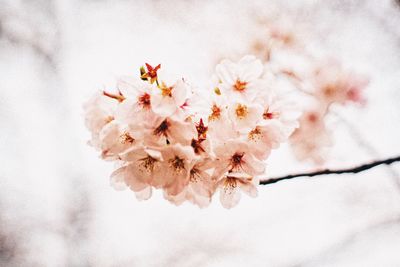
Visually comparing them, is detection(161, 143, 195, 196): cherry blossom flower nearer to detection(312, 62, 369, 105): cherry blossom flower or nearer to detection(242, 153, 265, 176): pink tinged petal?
detection(242, 153, 265, 176): pink tinged petal

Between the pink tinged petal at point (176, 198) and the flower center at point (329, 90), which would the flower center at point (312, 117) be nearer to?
the flower center at point (329, 90)

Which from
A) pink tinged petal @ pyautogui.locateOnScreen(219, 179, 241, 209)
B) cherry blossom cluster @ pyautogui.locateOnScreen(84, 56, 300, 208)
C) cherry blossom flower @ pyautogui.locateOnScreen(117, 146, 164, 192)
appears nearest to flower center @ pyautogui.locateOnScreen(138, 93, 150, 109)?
cherry blossom cluster @ pyautogui.locateOnScreen(84, 56, 300, 208)

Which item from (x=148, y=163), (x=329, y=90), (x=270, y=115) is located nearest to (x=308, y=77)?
(x=329, y=90)

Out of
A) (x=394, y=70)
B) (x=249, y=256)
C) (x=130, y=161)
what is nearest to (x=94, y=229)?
(x=249, y=256)

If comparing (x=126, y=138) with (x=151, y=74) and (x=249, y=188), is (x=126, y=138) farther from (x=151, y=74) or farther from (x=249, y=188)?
(x=249, y=188)

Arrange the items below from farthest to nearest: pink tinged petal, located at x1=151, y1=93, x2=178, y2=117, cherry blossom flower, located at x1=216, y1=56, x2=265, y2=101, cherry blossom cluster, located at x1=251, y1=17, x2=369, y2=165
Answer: cherry blossom cluster, located at x1=251, y1=17, x2=369, y2=165 < cherry blossom flower, located at x1=216, y1=56, x2=265, y2=101 < pink tinged petal, located at x1=151, y1=93, x2=178, y2=117

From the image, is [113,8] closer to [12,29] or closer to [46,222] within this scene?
[12,29]

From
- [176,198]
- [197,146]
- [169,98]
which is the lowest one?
[176,198]
